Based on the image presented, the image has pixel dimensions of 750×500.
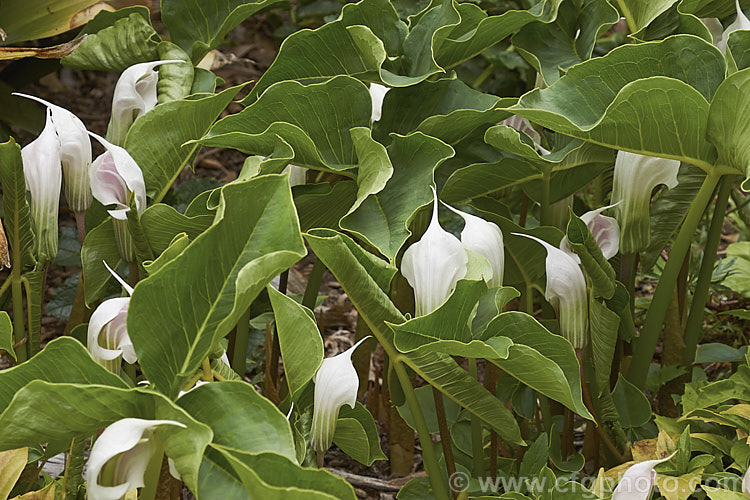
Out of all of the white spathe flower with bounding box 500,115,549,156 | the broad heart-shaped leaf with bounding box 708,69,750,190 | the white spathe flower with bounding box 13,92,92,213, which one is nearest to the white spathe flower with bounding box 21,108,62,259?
the white spathe flower with bounding box 13,92,92,213

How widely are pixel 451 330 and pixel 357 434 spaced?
0.44ft

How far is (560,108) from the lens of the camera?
2.45 ft

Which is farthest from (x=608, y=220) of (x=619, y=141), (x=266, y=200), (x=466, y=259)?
(x=266, y=200)

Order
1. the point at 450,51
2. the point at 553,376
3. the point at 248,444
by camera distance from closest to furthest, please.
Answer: the point at 248,444 < the point at 553,376 < the point at 450,51

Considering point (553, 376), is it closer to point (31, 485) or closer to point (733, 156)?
point (733, 156)

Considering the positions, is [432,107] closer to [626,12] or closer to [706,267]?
[626,12]

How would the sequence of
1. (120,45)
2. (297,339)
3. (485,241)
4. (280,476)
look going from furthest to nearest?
(120,45), (485,241), (297,339), (280,476)

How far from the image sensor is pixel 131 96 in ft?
2.87

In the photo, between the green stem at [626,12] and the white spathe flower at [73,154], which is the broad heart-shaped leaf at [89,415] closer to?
the white spathe flower at [73,154]

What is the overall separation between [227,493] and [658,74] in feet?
1.83

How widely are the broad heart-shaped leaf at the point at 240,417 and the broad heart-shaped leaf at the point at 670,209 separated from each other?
564 mm

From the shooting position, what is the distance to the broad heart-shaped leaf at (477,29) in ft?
2.78

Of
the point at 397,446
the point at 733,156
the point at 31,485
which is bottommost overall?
the point at 397,446

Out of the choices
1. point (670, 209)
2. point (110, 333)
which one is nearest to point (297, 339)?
point (110, 333)
